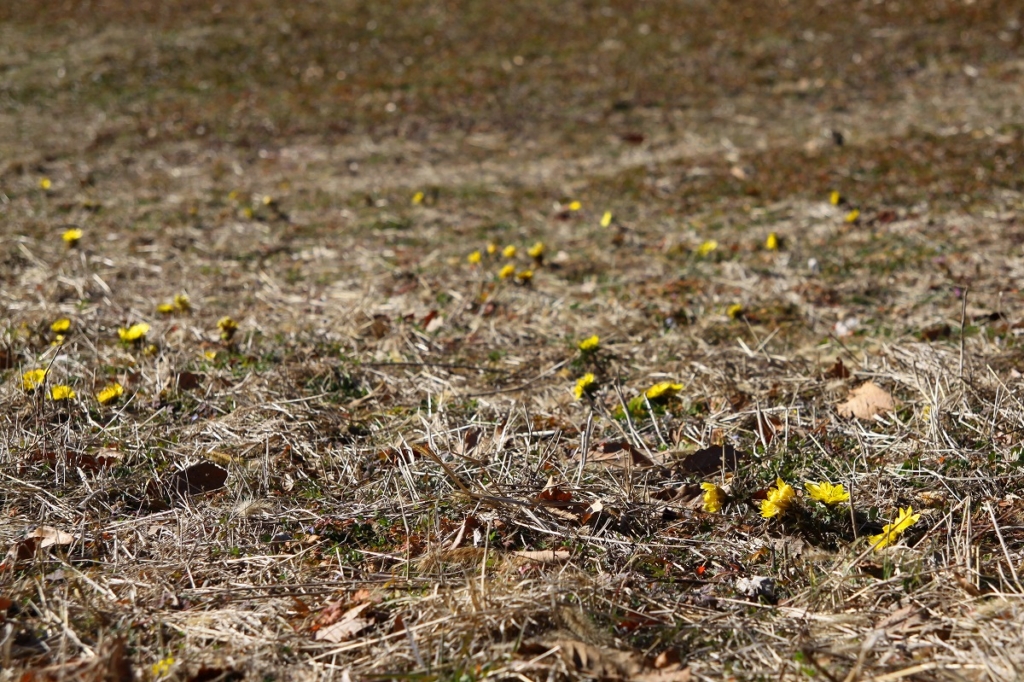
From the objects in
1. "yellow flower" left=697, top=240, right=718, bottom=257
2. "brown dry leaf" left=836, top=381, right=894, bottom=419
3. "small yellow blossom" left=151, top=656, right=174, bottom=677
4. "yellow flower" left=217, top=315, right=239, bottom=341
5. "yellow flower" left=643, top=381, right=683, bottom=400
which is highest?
"yellow flower" left=217, top=315, right=239, bottom=341

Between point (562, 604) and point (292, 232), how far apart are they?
5.66 metres

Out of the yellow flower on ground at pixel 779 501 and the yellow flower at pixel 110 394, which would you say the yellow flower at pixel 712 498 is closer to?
the yellow flower on ground at pixel 779 501

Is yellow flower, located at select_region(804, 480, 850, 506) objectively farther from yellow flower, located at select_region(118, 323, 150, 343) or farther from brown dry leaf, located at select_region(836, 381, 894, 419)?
yellow flower, located at select_region(118, 323, 150, 343)

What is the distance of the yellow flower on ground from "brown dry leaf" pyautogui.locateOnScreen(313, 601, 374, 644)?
1335mm

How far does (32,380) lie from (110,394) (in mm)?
446

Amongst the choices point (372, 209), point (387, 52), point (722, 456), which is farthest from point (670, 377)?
point (387, 52)

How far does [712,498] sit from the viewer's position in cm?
267

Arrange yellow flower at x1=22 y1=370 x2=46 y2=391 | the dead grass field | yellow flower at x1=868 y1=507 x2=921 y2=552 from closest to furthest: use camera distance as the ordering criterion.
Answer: the dead grass field < yellow flower at x1=868 y1=507 x2=921 y2=552 < yellow flower at x1=22 y1=370 x2=46 y2=391

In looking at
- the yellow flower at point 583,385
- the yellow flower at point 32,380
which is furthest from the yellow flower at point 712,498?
the yellow flower at point 32,380

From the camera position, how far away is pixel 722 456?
117 inches

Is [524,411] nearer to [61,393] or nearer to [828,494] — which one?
[828,494]

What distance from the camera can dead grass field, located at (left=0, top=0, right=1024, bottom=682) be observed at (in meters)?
2.12

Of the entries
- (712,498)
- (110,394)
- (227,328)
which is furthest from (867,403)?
(110,394)

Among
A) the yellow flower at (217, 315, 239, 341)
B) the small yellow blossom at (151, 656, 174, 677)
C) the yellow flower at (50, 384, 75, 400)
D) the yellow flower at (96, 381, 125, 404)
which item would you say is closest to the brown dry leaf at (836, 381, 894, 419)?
the small yellow blossom at (151, 656, 174, 677)
